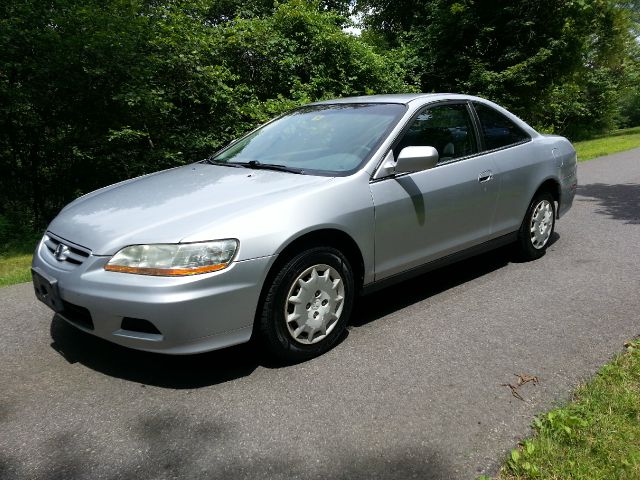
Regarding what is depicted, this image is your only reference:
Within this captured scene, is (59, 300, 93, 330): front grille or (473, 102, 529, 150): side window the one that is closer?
(59, 300, 93, 330): front grille

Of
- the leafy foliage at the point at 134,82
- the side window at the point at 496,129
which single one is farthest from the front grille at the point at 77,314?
the leafy foliage at the point at 134,82

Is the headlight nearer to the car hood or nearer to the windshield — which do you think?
the car hood

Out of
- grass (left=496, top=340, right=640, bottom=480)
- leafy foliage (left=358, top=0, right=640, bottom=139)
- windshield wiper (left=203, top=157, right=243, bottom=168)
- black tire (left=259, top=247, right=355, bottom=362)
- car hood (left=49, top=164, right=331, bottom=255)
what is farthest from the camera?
leafy foliage (left=358, top=0, right=640, bottom=139)

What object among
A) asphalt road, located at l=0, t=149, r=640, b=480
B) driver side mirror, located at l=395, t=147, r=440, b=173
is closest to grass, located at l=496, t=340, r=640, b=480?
asphalt road, located at l=0, t=149, r=640, b=480

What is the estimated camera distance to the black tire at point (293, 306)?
3111 millimetres

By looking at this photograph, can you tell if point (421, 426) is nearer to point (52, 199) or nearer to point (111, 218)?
point (111, 218)

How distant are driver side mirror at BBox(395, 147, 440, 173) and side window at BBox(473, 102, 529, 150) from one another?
1124 millimetres

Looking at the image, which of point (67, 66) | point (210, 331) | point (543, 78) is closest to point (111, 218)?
point (210, 331)

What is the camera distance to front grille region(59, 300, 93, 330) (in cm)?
301

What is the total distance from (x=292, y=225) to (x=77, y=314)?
1322mm

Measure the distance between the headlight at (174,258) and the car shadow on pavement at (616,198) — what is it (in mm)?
5951

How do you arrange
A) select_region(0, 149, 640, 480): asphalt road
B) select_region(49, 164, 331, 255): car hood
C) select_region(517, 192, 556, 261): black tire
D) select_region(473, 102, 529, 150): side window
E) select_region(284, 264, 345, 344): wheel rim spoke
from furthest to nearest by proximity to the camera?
select_region(517, 192, 556, 261): black tire
select_region(473, 102, 529, 150): side window
select_region(284, 264, 345, 344): wheel rim spoke
select_region(49, 164, 331, 255): car hood
select_region(0, 149, 640, 480): asphalt road

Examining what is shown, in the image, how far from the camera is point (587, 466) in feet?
7.38

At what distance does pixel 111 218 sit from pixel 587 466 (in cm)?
275
